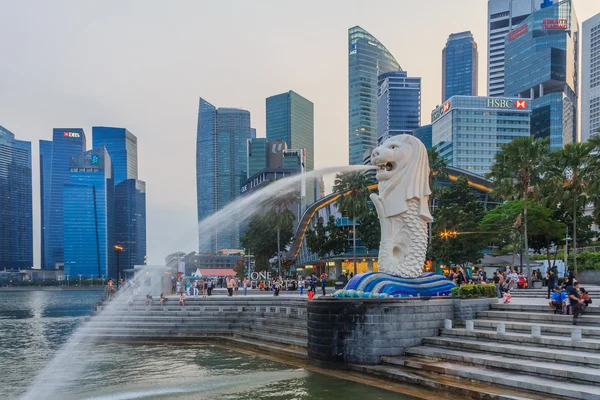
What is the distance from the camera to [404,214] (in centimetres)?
2050

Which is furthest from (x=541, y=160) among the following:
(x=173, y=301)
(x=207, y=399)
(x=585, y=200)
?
(x=207, y=399)

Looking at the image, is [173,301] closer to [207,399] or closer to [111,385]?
[111,385]

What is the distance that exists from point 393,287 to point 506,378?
623 cm

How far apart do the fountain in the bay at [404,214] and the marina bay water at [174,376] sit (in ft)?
16.0

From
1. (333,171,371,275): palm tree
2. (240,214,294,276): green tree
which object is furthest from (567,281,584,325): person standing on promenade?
(240,214,294,276): green tree

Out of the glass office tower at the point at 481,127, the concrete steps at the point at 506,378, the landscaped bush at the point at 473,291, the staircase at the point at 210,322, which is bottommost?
the staircase at the point at 210,322

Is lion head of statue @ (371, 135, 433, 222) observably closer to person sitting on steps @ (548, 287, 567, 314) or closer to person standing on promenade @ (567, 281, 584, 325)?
person sitting on steps @ (548, 287, 567, 314)

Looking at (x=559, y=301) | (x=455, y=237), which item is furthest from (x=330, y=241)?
(x=559, y=301)

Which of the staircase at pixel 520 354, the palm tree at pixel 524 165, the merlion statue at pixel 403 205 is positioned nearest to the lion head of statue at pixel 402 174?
the merlion statue at pixel 403 205

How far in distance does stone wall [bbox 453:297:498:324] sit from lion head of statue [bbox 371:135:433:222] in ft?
11.9

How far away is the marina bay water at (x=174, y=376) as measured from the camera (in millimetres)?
14789

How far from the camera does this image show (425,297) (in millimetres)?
18547

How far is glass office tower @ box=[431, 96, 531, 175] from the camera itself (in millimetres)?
144125

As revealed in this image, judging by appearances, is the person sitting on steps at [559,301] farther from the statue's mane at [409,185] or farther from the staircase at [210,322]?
the staircase at [210,322]
